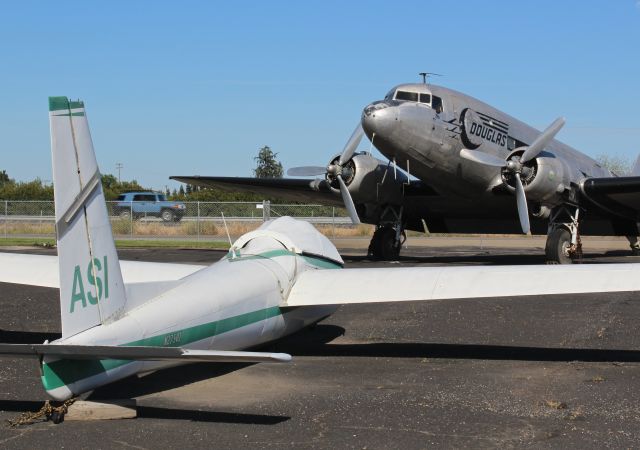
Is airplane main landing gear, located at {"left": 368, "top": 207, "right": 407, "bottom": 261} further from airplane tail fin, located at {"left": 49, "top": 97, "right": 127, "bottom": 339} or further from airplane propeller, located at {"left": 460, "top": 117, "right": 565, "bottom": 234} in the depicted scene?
airplane tail fin, located at {"left": 49, "top": 97, "right": 127, "bottom": 339}

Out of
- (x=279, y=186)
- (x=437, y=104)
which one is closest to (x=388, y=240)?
(x=279, y=186)

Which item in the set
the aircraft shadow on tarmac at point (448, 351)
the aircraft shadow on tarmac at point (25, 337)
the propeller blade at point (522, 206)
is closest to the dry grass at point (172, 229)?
the propeller blade at point (522, 206)

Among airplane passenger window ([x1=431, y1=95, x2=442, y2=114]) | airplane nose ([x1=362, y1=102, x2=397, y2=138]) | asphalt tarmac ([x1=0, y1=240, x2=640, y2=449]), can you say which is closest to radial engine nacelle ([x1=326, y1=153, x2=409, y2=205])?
airplane passenger window ([x1=431, y1=95, x2=442, y2=114])

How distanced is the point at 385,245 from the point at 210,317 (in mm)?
18720

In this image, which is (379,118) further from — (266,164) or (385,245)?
(266,164)

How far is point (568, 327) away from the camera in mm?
13188

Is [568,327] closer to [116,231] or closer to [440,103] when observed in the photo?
[440,103]

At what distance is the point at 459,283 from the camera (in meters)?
10.2

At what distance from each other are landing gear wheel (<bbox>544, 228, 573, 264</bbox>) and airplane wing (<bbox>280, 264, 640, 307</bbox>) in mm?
13338

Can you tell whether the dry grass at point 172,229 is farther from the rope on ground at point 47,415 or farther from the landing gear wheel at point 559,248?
the rope on ground at point 47,415

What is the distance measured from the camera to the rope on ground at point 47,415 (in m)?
7.15

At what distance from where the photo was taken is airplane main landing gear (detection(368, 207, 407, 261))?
1056 inches

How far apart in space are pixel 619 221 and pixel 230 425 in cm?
2230

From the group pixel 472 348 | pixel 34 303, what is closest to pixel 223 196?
pixel 34 303
